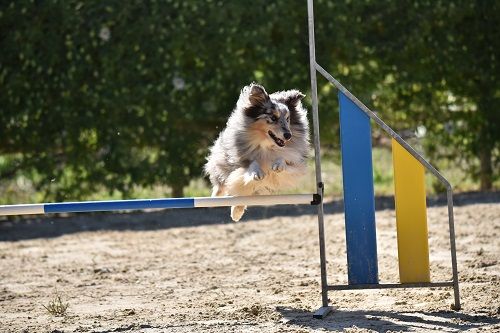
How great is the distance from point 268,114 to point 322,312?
151 cm

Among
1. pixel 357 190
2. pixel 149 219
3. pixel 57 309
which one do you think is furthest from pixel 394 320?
pixel 149 219

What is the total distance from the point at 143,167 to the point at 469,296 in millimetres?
5519

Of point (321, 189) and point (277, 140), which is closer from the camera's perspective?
point (321, 189)

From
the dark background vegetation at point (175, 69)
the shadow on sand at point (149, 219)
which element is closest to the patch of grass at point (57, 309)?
the shadow on sand at point (149, 219)

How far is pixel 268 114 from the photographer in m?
5.82

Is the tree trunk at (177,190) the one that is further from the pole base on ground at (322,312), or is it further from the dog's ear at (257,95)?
the pole base on ground at (322,312)

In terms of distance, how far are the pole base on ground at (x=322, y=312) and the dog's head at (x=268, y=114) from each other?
3.97ft

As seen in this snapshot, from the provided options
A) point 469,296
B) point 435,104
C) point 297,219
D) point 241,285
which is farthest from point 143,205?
point 435,104

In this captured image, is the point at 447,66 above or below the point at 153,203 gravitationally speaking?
above

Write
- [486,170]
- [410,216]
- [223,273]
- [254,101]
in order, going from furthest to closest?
[486,170], [223,273], [254,101], [410,216]

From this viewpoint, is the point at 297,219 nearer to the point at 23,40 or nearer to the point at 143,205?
the point at 23,40

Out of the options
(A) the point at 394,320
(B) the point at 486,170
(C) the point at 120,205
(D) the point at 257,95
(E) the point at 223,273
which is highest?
(D) the point at 257,95

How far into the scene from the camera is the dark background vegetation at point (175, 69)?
9758 mm

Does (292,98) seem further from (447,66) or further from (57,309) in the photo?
(447,66)
